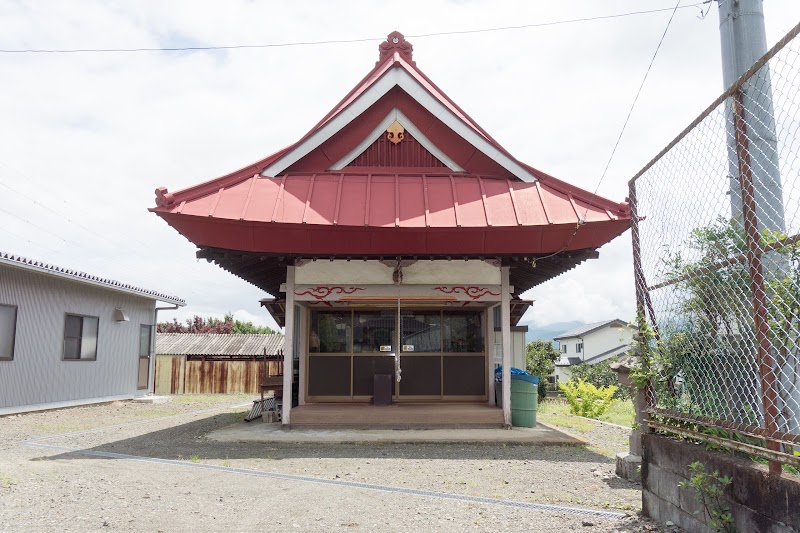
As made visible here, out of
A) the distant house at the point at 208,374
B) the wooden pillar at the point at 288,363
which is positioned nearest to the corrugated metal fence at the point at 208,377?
the distant house at the point at 208,374

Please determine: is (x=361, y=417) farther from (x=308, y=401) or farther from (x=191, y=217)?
(x=191, y=217)

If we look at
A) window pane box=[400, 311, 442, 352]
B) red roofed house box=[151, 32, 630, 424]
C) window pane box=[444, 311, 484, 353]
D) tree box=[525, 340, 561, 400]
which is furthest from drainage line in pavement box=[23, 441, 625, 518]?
tree box=[525, 340, 561, 400]

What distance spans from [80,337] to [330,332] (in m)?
8.85

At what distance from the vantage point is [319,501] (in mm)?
5680

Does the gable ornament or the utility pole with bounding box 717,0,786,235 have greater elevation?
the gable ornament

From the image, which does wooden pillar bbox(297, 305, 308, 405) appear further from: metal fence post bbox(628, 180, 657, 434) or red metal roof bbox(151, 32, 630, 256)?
metal fence post bbox(628, 180, 657, 434)

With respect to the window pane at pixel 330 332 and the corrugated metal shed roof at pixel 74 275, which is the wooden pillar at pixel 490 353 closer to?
the window pane at pixel 330 332

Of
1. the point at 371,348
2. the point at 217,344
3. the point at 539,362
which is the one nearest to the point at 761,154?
the point at 371,348

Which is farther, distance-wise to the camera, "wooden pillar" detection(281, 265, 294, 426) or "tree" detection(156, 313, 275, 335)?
"tree" detection(156, 313, 275, 335)

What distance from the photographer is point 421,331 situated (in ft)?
39.9

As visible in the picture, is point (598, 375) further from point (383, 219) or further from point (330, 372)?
point (383, 219)

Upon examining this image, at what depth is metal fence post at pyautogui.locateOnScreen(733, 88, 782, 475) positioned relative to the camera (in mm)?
3666

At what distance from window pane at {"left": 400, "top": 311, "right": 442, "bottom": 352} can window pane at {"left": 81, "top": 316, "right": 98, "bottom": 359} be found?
10.2 meters

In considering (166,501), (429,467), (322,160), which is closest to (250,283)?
(322,160)
